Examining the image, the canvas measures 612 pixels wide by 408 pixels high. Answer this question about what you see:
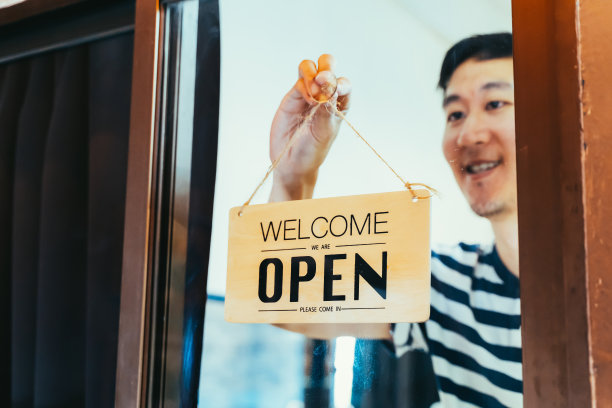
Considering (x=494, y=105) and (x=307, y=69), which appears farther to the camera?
(x=307, y=69)

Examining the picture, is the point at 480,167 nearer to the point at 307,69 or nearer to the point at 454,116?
the point at 454,116

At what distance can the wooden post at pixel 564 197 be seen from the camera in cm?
81

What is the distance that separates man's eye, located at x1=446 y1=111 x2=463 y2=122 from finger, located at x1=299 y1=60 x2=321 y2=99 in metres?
0.21

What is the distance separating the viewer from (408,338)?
38.4 inches

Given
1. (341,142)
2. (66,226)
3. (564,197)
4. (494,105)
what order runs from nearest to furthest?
1. (564,197)
2. (494,105)
3. (341,142)
4. (66,226)

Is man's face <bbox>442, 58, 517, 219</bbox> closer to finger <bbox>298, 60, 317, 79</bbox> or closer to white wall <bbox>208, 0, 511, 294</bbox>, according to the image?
white wall <bbox>208, 0, 511, 294</bbox>

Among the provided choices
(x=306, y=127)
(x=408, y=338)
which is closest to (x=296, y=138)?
(x=306, y=127)

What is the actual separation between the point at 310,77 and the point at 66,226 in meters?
0.58

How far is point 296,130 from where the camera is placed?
1.12 metres

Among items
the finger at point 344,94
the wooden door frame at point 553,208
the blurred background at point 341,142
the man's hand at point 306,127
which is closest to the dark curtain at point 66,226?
the blurred background at point 341,142

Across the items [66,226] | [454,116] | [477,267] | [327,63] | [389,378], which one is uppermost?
[327,63]

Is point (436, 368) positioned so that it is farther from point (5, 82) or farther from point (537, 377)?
point (5, 82)

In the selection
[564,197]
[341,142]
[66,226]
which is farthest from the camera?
[66,226]

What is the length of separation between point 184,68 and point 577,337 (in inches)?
30.3
